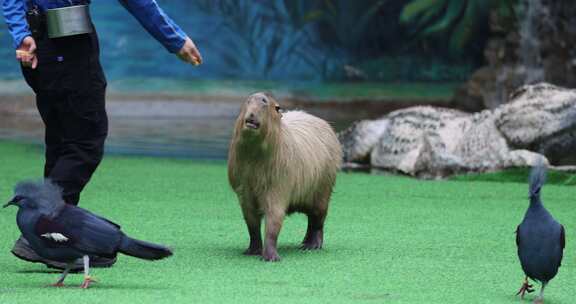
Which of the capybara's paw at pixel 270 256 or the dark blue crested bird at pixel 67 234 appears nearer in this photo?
the dark blue crested bird at pixel 67 234

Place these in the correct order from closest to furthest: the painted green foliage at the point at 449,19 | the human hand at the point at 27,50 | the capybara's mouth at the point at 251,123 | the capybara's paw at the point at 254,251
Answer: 1. the human hand at the point at 27,50
2. the capybara's mouth at the point at 251,123
3. the capybara's paw at the point at 254,251
4. the painted green foliage at the point at 449,19

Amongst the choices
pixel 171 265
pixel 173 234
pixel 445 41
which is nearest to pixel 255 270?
pixel 171 265

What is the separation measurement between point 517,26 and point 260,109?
404 inches

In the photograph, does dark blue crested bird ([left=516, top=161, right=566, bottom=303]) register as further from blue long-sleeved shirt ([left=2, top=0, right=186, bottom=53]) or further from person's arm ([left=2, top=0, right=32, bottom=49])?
person's arm ([left=2, top=0, right=32, bottom=49])

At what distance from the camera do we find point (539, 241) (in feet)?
14.8

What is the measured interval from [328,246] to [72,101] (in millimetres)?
1571

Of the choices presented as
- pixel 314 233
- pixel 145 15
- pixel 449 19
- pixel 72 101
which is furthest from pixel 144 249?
pixel 449 19

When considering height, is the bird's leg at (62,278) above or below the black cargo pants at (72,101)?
below

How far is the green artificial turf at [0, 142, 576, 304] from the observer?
4.76 metres

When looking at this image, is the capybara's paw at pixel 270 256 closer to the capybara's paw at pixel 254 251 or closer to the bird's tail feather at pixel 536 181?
the capybara's paw at pixel 254 251

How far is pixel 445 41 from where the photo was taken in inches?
667

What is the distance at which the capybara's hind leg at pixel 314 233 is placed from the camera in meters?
6.09

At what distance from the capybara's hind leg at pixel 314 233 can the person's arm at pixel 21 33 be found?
165 cm

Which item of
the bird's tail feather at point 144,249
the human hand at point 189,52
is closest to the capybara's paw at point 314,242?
the human hand at point 189,52
